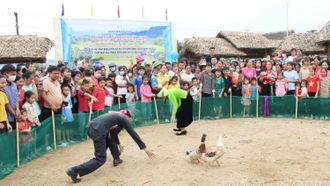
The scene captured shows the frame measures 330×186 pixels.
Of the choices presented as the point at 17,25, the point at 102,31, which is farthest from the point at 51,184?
the point at 17,25

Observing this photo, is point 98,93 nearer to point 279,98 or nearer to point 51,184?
point 51,184

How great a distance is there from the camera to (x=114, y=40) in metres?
15.8

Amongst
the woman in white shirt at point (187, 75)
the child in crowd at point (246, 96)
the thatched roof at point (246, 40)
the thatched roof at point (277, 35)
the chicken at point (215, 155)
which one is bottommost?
the chicken at point (215, 155)

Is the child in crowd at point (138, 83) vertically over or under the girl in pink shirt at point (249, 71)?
under

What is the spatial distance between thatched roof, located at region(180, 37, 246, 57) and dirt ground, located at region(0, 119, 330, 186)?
37.8 ft

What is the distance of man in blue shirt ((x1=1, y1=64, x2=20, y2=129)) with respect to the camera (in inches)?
211

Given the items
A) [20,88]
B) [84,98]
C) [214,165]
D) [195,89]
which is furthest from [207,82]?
[20,88]

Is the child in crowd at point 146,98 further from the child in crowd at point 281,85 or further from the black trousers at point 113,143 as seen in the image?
the child in crowd at point 281,85

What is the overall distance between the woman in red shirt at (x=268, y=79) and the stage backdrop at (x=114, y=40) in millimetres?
7670

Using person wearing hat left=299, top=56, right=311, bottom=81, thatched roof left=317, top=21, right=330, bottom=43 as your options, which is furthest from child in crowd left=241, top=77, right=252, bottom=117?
thatched roof left=317, top=21, right=330, bottom=43

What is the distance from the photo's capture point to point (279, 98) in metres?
9.60

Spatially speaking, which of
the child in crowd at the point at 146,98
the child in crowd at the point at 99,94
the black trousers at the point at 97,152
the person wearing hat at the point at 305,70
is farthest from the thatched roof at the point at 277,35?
the black trousers at the point at 97,152

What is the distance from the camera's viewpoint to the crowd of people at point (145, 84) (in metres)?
6.36

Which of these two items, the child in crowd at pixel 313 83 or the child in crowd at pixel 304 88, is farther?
the child in crowd at pixel 304 88
